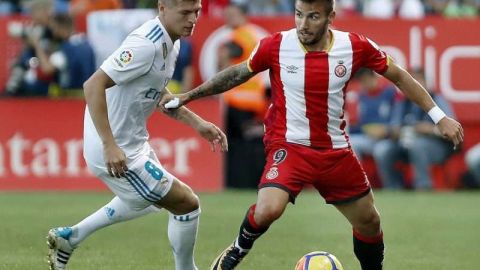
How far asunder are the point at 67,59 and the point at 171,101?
9.78m

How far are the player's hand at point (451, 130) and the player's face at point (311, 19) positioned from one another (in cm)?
109

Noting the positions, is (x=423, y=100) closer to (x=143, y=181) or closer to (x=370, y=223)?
(x=370, y=223)

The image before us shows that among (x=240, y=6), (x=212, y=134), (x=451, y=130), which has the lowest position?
(x=240, y=6)

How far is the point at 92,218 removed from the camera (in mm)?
9469

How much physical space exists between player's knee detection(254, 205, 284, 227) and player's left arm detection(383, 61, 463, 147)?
1277 mm

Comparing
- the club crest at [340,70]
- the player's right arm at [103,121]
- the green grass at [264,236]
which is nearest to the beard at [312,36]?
the club crest at [340,70]

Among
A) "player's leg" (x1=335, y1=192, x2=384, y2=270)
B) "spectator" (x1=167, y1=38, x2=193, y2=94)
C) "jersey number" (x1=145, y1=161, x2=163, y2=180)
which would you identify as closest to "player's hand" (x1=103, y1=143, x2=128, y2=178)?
"jersey number" (x1=145, y1=161, x2=163, y2=180)

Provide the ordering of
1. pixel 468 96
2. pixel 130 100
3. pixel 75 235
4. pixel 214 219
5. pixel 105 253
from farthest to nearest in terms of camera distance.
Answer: pixel 468 96 < pixel 214 219 < pixel 105 253 < pixel 75 235 < pixel 130 100

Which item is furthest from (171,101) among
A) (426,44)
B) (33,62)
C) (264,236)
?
(426,44)

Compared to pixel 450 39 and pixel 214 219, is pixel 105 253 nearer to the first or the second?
pixel 214 219

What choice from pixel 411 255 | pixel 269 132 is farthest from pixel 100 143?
pixel 411 255

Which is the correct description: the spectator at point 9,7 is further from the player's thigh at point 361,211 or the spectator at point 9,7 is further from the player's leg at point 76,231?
the player's thigh at point 361,211

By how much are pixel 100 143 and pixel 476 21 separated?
11348mm

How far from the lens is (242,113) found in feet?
60.7
